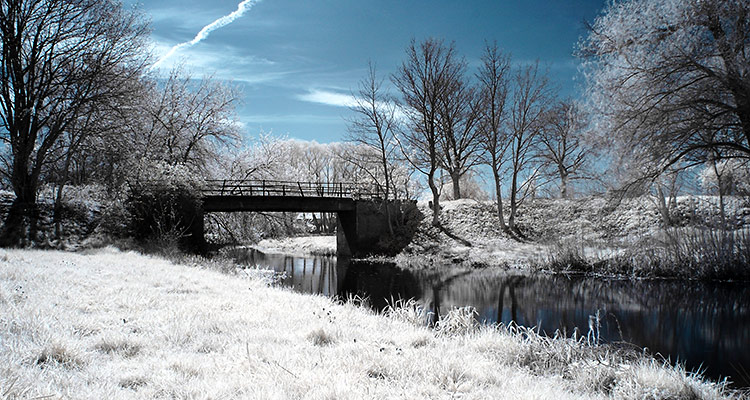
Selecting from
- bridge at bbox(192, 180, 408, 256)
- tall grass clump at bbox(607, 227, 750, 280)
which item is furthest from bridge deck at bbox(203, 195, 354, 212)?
tall grass clump at bbox(607, 227, 750, 280)

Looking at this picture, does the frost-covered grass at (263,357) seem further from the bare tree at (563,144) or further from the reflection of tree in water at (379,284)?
the bare tree at (563,144)

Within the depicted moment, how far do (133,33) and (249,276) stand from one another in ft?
49.8

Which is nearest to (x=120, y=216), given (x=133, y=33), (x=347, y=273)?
(x=133, y=33)

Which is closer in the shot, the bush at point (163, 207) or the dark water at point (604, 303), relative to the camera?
the dark water at point (604, 303)

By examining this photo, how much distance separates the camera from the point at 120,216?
2139 cm

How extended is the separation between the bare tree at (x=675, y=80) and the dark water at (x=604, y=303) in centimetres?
440

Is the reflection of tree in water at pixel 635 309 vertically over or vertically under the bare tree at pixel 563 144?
A: under

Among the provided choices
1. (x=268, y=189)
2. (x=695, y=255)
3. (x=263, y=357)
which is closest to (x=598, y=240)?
(x=695, y=255)

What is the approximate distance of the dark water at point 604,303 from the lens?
9.11m

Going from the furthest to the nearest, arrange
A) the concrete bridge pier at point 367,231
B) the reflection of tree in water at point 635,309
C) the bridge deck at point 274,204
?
the concrete bridge pier at point 367,231, the bridge deck at point 274,204, the reflection of tree in water at point 635,309

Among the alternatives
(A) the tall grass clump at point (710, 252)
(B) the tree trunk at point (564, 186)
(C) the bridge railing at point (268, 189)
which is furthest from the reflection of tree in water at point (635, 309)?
(B) the tree trunk at point (564, 186)

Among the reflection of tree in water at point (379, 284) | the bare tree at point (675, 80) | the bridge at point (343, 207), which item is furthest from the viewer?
the bridge at point (343, 207)

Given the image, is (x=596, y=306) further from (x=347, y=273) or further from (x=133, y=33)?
(x=133, y=33)

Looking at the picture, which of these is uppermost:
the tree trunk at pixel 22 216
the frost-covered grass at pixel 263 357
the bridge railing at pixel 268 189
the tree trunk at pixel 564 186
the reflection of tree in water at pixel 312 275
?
the tree trunk at pixel 564 186
